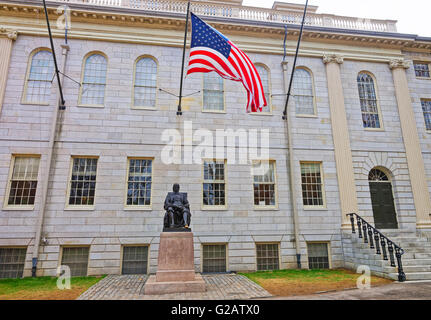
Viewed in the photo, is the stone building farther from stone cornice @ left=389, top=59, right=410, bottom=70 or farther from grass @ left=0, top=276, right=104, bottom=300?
grass @ left=0, top=276, right=104, bottom=300

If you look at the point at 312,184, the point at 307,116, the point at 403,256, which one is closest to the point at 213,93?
the point at 307,116

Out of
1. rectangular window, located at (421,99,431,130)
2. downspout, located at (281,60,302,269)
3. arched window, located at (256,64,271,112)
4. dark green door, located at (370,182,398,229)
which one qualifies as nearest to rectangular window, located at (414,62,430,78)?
rectangular window, located at (421,99,431,130)

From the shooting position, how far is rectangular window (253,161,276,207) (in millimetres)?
12531

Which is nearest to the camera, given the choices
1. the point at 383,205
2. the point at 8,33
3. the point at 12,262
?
the point at 12,262

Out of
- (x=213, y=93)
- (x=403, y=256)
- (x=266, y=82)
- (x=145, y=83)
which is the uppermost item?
(x=266, y=82)

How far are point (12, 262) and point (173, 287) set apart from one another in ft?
24.2

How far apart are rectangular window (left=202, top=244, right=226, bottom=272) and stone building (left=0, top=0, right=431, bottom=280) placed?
0.14 ft

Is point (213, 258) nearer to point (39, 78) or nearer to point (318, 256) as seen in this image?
point (318, 256)

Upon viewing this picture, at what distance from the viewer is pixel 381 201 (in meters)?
13.3

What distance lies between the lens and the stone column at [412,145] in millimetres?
13188

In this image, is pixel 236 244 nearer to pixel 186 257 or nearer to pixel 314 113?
pixel 186 257

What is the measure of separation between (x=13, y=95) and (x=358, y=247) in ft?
53.1

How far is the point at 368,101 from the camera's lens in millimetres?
14492

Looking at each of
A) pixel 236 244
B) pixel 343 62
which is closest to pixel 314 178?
pixel 236 244
